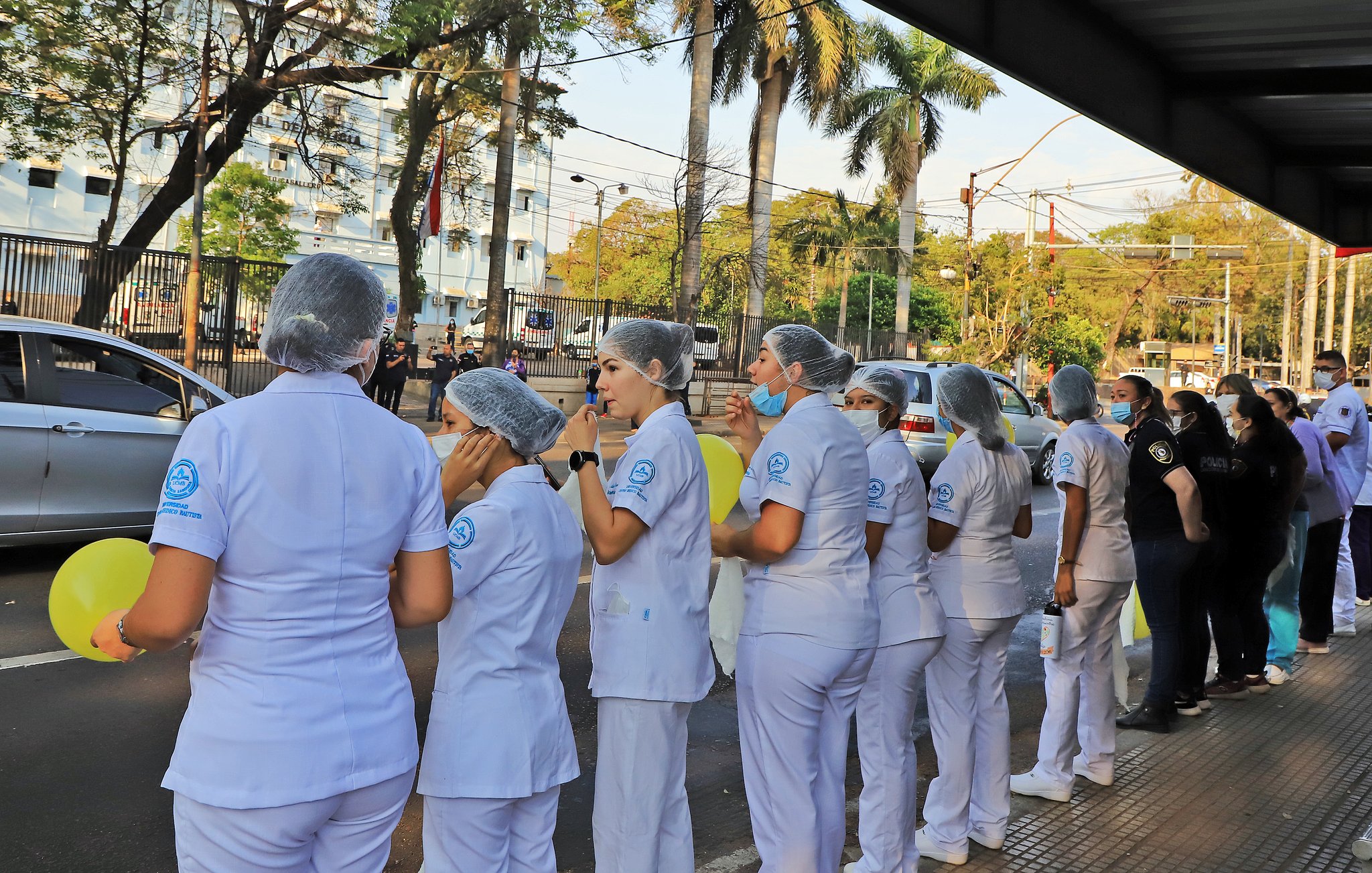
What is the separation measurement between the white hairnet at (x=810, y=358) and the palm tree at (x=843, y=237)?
103ft

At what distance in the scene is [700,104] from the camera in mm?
25734

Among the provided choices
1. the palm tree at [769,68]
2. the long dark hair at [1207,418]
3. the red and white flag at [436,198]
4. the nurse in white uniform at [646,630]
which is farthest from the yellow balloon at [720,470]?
the palm tree at [769,68]

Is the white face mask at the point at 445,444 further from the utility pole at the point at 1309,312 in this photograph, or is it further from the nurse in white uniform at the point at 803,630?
the utility pole at the point at 1309,312

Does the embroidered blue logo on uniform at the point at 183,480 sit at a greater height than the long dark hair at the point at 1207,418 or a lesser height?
lesser

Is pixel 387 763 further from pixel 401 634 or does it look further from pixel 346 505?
pixel 401 634

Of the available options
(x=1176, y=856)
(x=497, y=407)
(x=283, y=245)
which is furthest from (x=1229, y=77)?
(x=283, y=245)

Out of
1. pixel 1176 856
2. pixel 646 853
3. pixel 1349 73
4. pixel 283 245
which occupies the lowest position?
pixel 1176 856

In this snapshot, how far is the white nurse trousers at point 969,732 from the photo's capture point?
13.8 ft

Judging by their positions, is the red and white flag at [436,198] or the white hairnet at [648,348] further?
the red and white flag at [436,198]

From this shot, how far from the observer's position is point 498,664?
8.96 ft

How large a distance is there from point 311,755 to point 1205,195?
62.4 meters

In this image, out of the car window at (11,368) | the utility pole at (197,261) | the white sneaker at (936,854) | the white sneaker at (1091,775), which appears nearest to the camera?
the white sneaker at (936,854)

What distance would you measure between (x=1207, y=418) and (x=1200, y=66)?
206 cm

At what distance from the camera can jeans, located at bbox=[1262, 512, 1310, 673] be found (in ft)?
23.2
